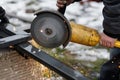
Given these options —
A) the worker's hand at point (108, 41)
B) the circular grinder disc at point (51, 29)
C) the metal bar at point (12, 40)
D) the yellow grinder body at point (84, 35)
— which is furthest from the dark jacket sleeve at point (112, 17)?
the metal bar at point (12, 40)

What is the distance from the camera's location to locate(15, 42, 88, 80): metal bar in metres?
2.65

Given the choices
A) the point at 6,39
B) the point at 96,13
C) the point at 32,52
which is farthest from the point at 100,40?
the point at 96,13

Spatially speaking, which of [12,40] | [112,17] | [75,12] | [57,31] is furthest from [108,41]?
[75,12]

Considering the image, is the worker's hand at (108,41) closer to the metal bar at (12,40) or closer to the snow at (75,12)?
the metal bar at (12,40)

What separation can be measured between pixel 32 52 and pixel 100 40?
544 mm

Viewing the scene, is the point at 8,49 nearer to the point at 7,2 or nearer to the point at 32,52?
the point at 32,52

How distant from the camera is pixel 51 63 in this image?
109 inches

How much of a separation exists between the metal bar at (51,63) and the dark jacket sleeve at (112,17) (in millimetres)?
427

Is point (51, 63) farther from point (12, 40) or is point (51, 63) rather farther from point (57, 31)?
point (12, 40)

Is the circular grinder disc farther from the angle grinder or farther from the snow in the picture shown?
the snow

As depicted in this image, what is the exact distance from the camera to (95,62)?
4203 mm

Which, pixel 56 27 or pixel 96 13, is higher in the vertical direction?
pixel 56 27

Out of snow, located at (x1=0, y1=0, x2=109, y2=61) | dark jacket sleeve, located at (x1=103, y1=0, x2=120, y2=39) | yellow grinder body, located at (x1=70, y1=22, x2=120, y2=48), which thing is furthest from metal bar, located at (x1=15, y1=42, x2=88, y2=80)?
snow, located at (x1=0, y1=0, x2=109, y2=61)

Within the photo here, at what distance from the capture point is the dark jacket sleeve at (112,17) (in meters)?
2.67
